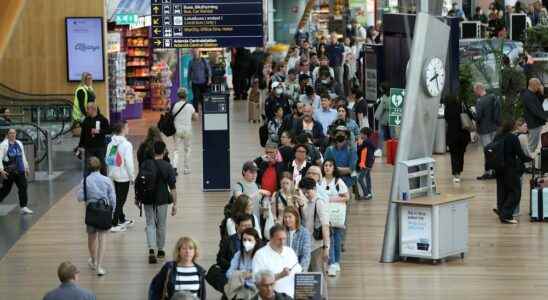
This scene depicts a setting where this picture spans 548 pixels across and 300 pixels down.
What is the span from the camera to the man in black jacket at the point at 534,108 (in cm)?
2762

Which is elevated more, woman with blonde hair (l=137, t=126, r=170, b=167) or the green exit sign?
the green exit sign

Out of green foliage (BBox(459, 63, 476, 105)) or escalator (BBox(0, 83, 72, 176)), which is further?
green foliage (BBox(459, 63, 476, 105))

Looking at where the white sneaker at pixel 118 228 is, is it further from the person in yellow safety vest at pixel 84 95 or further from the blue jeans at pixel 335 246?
the person in yellow safety vest at pixel 84 95

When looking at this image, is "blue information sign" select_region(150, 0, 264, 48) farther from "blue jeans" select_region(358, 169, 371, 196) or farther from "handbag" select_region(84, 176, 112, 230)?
"handbag" select_region(84, 176, 112, 230)

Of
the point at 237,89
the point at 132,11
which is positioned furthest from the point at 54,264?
the point at 237,89

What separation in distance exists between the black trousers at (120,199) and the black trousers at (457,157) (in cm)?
688

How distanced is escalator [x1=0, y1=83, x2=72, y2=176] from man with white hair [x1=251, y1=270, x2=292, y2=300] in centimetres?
1694

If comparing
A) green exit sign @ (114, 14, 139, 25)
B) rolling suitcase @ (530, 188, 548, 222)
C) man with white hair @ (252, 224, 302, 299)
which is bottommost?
rolling suitcase @ (530, 188, 548, 222)

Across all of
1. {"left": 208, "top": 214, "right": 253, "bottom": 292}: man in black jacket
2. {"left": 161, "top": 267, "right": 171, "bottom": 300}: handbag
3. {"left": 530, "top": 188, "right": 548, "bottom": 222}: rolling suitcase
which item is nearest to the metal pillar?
{"left": 530, "top": 188, "right": 548, "bottom": 222}: rolling suitcase

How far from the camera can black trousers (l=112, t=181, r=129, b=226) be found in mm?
20812

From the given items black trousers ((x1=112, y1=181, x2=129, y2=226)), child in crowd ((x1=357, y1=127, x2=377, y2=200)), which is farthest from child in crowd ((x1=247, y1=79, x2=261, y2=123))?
black trousers ((x1=112, y1=181, x2=129, y2=226))

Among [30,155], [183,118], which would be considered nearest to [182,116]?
[183,118]

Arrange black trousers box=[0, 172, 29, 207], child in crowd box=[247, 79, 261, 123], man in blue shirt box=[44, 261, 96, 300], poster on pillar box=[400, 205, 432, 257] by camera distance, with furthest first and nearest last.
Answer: child in crowd box=[247, 79, 261, 123]
black trousers box=[0, 172, 29, 207]
poster on pillar box=[400, 205, 432, 257]
man in blue shirt box=[44, 261, 96, 300]

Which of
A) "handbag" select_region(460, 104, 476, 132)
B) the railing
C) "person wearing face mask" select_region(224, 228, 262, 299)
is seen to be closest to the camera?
"person wearing face mask" select_region(224, 228, 262, 299)
